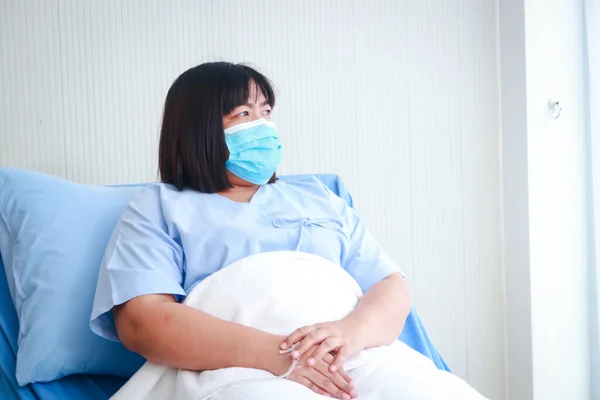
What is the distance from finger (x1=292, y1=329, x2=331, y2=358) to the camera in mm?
1089

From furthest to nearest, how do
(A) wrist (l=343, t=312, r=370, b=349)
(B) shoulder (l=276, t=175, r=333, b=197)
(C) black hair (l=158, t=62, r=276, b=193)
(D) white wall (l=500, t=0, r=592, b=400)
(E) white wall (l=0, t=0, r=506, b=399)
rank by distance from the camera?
(D) white wall (l=500, t=0, r=592, b=400)
(E) white wall (l=0, t=0, r=506, b=399)
(B) shoulder (l=276, t=175, r=333, b=197)
(C) black hair (l=158, t=62, r=276, b=193)
(A) wrist (l=343, t=312, r=370, b=349)

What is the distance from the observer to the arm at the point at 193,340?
1.11 m

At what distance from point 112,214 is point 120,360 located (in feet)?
1.09

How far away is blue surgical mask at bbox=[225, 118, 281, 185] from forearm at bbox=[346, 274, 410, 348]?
36cm

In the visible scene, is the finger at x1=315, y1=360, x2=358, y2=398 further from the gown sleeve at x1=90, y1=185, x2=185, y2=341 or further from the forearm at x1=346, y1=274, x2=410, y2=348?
the gown sleeve at x1=90, y1=185, x2=185, y2=341

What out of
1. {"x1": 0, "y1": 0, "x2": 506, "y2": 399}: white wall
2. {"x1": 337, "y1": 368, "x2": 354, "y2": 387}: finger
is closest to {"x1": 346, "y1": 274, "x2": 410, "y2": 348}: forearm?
{"x1": 337, "y1": 368, "x2": 354, "y2": 387}: finger

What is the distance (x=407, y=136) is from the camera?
7.38 ft

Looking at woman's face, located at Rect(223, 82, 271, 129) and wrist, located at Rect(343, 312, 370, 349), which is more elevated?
woman's face, located at Rect(223, 82, 271, 129)

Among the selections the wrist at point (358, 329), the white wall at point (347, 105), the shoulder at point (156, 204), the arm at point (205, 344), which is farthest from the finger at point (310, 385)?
the white wall at point (347, 105)

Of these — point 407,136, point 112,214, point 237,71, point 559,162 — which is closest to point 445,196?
point 407,136

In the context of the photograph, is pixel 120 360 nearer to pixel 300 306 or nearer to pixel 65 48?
pixel 300 306

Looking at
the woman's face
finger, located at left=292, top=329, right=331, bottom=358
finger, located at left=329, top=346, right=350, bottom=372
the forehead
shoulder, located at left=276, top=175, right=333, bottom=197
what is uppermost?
the forehead

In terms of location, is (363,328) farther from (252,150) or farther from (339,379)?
(252,150)

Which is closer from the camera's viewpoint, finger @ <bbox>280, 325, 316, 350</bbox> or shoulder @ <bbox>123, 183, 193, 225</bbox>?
finger @ <bbox>280, 325, 316, 350</bbox>
